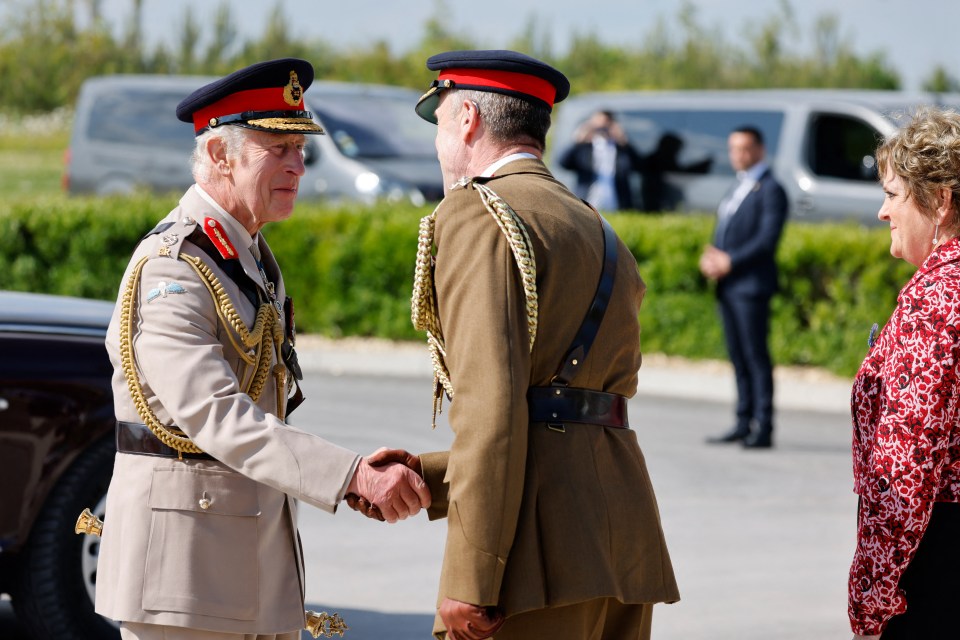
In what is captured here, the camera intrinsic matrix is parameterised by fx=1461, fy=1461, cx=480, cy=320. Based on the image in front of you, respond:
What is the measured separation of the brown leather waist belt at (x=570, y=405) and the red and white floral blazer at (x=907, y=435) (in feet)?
1.99

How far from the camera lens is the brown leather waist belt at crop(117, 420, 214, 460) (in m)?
3.50

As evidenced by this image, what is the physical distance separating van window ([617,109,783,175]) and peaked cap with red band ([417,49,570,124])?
41.9 ft

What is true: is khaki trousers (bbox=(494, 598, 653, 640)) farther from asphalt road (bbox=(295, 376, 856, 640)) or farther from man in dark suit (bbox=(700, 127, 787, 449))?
man in dark suit (bbox=(700, 127, 787, 449))

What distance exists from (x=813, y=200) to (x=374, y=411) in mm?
6315

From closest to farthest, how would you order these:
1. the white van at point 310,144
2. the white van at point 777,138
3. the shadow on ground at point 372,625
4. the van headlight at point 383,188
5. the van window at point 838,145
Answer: the shadow on ground at point 372,625 → the van headlight at point 383,188 → the white van at point 777,138 → the white van at point 310,144 → the van window at point 838,145

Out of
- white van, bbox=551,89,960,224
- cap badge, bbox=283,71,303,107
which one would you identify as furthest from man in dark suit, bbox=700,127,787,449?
cap badge, bbox=283,71,303,107

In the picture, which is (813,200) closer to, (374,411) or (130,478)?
(374,411)

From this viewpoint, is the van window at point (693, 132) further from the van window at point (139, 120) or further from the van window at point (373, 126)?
the van window at point (139, 120)

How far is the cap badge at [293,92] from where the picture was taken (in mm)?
3762

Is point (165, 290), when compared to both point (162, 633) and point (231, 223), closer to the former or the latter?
point (231, 223)

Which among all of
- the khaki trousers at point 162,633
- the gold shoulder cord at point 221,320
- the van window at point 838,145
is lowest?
the khaki trousers at point 162,633

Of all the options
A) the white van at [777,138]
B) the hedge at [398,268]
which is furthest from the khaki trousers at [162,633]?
the white van at [777,138]

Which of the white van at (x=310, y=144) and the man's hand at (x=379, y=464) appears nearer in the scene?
the man's hand at (x=379, y=464)

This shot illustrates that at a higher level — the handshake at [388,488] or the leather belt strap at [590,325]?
the leather belt strap at [590,325]
